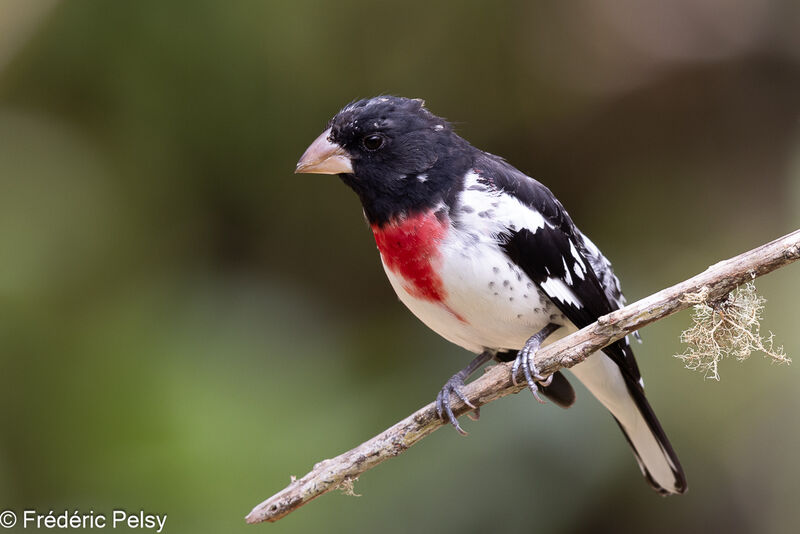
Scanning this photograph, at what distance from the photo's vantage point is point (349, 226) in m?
3.81

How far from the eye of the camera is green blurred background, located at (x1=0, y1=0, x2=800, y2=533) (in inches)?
119

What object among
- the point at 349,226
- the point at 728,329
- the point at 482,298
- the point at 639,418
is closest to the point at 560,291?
the point at 482,298

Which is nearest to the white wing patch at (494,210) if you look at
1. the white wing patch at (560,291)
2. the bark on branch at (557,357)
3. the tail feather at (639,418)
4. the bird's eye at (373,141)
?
the white wing patch at (560,291)

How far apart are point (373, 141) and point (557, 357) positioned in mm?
814

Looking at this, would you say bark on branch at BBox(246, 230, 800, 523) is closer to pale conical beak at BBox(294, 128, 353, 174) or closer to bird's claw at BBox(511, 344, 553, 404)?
bird's claw at BBox(511, 344, 553, 404)

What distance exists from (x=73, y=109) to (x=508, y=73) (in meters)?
1.86

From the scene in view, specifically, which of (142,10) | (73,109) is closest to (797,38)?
(142,10)

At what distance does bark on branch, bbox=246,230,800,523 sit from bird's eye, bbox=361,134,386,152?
695 mm

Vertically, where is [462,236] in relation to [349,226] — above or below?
below

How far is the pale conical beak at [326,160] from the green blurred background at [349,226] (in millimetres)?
1061

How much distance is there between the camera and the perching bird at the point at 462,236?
2.24 metres

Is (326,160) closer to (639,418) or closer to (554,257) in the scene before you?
(554,257)

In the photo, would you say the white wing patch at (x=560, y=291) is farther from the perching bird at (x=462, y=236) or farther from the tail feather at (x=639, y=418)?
the tail feather at (x=639, y=418)

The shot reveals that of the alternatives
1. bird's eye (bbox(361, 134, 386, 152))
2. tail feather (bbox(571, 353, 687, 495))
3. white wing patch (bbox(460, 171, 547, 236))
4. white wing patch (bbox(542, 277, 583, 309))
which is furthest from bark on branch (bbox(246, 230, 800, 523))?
bird's eye (bbox(361, 134, 386, 152))
